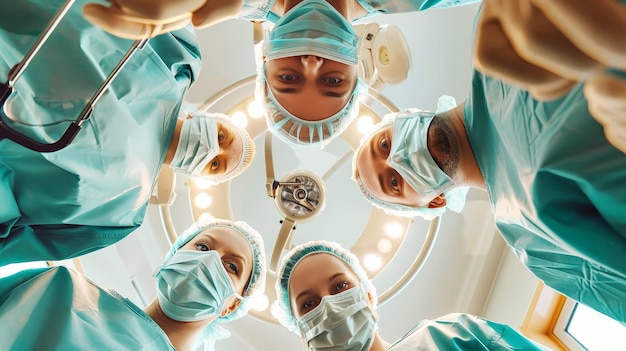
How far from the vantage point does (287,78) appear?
1.64 meters

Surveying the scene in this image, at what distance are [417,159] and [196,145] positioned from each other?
2.58ft

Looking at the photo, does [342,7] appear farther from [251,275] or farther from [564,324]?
[564,324]

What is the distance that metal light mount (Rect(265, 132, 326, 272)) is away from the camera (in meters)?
1.80

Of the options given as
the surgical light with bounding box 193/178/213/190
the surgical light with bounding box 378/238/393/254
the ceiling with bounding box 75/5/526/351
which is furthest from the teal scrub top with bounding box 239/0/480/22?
the surgical light with bounding box 378/238/393/254

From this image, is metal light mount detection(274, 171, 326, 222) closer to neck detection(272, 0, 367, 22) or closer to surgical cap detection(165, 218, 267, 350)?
surgical cap detection(165, 218, 267, 350)

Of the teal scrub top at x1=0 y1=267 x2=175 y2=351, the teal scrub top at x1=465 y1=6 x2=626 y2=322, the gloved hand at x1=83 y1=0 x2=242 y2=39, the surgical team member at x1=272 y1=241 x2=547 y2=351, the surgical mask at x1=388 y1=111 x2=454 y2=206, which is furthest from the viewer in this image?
the surgical mask at x1=388 y1=111 x2=454 y2=206

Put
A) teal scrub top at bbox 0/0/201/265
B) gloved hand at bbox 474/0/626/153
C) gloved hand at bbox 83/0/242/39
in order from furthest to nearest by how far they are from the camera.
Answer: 1. teal scrub top at bbox 0/0/201/265
2. gloved hand at bbox 83/0/242/39
3. gloved hand at bbox 474/0/626/153

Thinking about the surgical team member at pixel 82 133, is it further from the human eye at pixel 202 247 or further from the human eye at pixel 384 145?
the human eye at pixel 384 145

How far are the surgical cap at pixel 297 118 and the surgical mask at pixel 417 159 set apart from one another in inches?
10.1

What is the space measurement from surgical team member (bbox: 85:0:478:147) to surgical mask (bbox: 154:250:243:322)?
603 mm

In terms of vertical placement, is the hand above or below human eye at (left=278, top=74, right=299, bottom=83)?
below

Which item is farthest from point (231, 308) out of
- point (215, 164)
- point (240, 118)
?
point (240, 118)

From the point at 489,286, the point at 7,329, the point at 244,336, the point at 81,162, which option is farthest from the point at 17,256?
the point at 489,286

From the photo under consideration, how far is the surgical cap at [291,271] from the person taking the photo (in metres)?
1.76
